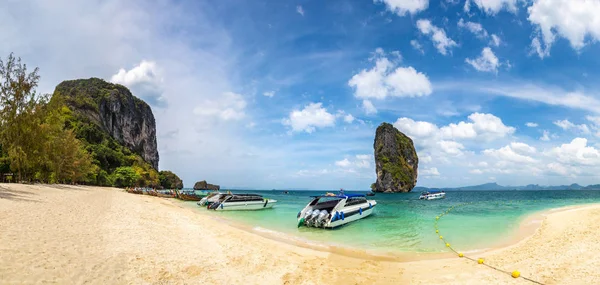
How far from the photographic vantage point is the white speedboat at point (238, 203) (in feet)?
122

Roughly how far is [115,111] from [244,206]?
130 metres

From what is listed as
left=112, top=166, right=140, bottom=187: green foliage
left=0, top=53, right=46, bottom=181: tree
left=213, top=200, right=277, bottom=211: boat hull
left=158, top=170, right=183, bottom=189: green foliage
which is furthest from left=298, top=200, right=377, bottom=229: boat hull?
left=158, top=170, right=183, bottom=189: green foliage

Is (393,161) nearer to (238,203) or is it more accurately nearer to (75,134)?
(238,203)

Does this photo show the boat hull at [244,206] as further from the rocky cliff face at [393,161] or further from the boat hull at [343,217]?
the rocky cliff face at [393,161]

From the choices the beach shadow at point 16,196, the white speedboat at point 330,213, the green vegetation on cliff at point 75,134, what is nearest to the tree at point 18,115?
the green vegetation on cliff at point 75,134

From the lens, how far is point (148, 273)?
819cm

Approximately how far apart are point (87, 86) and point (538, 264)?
174 metres

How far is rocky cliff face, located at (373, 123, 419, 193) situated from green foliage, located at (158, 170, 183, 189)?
3837 inches

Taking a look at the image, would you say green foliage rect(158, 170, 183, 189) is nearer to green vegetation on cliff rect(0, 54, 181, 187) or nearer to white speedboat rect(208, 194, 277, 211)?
green vegetation on cliff rect(0, 54, 181, 187)

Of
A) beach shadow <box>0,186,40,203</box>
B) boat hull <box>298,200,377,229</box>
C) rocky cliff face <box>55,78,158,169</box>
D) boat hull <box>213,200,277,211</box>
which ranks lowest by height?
boat hull <box>213,200,277,211</box>

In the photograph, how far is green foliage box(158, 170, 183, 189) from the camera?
125787 mm

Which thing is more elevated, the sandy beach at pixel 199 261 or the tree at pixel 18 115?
the tree at pixel 18 115

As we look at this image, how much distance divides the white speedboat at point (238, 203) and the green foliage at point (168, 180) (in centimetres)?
9821

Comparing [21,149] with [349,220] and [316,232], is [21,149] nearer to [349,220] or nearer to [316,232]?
[316,232]
